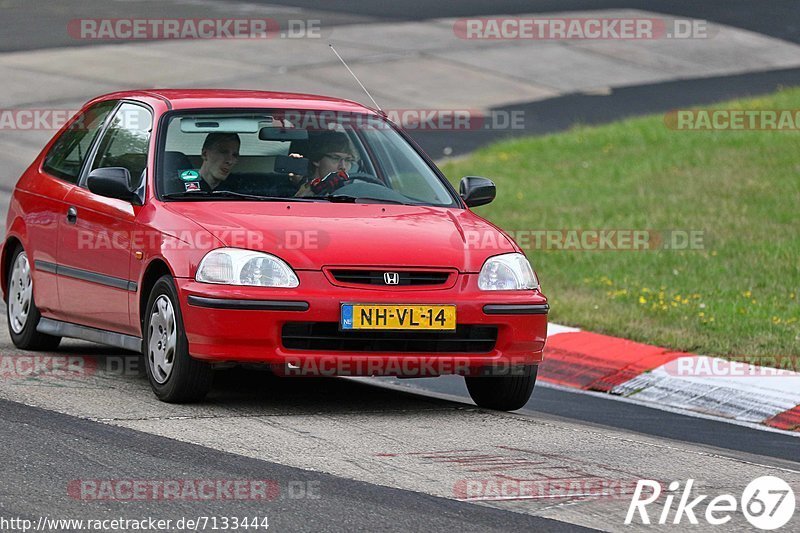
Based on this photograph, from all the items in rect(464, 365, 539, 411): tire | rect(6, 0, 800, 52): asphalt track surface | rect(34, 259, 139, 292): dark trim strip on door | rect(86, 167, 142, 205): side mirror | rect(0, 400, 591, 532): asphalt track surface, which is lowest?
rect(464, 365, 539, 411): tire

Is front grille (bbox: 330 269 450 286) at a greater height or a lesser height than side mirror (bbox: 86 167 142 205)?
lesser

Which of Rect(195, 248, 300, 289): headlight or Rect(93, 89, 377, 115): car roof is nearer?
Rect(195, 248, 300, 289): headlight

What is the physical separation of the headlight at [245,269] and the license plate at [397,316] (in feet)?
0.99

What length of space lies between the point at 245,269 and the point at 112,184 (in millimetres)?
1103

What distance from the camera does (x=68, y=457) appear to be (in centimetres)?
655

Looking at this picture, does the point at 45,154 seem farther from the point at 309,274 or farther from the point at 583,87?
the point at 583,87

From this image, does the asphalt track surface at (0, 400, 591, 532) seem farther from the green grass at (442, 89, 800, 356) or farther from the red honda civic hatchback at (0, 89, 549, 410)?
the green grass at (442, 89, 800, 356)

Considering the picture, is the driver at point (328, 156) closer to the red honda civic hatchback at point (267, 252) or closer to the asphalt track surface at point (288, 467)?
the red honda civic hatchback at point (267, 252)

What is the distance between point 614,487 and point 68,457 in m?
2.22

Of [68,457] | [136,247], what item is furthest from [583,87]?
[68,457]

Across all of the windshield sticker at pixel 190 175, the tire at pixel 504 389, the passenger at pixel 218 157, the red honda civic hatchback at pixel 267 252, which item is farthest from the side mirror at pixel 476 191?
the windshield sticker at pixel 190 175

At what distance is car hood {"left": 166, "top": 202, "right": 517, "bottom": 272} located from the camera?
25.0 ft

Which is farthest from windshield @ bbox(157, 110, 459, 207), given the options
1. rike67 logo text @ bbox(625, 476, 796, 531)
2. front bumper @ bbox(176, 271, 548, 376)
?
rike67 logo text @ bbox(625, 476, 796, 531)

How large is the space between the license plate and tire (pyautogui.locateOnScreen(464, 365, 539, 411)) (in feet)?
2.07
